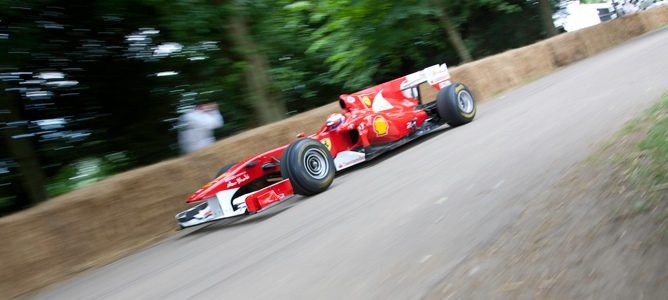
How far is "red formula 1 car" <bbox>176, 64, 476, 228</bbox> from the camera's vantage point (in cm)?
677

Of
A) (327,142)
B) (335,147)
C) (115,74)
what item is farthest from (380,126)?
(115,74)

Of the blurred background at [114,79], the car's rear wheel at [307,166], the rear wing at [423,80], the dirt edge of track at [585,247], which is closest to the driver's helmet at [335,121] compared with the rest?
the car's rear wheel at [307,166]

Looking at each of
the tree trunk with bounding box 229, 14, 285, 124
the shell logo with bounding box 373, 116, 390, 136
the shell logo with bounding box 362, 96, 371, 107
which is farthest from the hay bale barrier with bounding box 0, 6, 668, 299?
the shell logo with bounding box 373, 116, 390, 136

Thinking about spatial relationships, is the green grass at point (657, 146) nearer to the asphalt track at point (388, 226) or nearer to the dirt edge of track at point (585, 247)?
the dirt edge of track at point (585, 247)

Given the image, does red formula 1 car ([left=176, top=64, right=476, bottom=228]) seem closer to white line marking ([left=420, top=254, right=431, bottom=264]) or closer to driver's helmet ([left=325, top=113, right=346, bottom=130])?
driver's helmet ([left=325, top=113, right=346, bottom=130])

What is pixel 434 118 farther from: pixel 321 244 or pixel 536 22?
pixel 536 22

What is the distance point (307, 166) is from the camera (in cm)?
703

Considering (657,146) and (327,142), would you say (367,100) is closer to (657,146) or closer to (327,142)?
(327,142)

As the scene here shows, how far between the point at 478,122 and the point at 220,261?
5.99 metres

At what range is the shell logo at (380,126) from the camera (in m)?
8.28

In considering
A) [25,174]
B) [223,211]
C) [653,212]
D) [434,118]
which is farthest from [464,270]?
[25,174]

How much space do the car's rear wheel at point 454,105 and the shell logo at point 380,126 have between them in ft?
4.83

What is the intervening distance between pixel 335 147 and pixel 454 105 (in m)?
2.46

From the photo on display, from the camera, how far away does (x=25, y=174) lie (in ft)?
29.0
